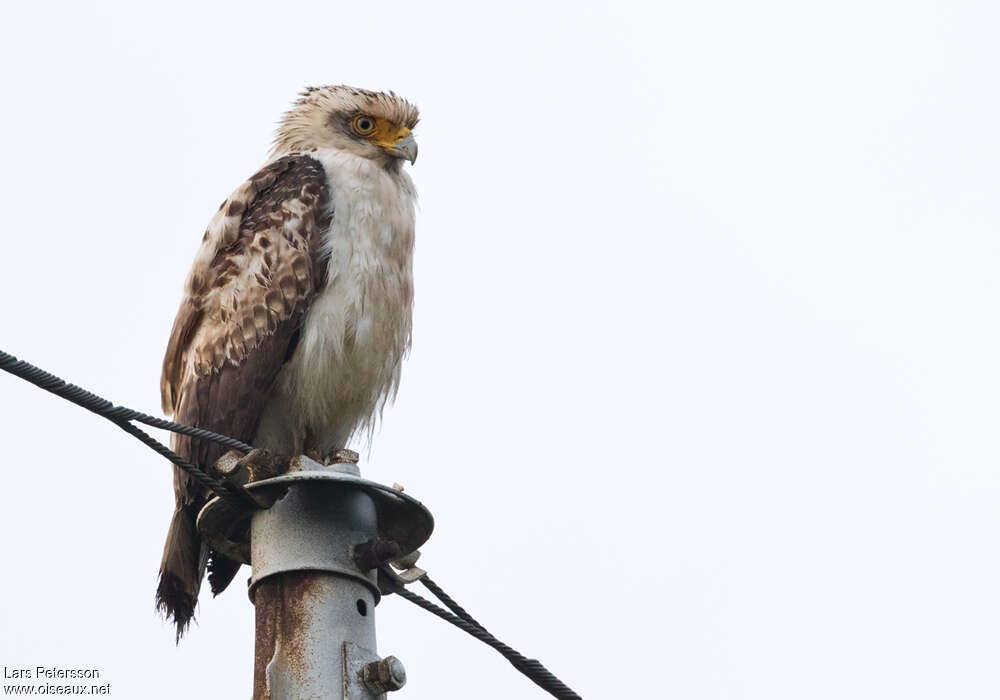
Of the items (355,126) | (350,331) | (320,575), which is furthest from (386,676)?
(355,126)

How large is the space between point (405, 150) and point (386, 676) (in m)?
4.25

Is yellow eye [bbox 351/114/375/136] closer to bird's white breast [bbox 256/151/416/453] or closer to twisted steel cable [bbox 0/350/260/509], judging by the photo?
bird's white breast [bbox 256/151/416/453]

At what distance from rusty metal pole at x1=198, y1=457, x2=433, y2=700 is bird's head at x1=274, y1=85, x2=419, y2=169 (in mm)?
3219

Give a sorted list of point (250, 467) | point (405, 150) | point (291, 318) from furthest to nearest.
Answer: point (405, 150) → point (291, 318) → point (250, 467)

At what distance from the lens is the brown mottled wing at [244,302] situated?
702cm

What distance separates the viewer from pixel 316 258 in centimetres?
727

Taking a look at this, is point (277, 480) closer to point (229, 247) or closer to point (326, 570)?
point (326, 570)

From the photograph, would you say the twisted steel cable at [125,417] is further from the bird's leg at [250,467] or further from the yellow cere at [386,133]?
the yellow cere at [386,133]

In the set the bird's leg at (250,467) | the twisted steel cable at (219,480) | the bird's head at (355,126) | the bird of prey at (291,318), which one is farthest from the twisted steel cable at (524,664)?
the bird's head at (355,126)

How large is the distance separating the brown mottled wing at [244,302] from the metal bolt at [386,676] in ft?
6.80

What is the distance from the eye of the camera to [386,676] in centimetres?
473

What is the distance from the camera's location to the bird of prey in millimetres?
7047

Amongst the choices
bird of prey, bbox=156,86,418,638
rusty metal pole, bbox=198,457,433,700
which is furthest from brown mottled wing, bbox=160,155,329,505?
rusty metal pole, bbox=198,457,433,700

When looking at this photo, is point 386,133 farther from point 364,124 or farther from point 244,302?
point 244,302
